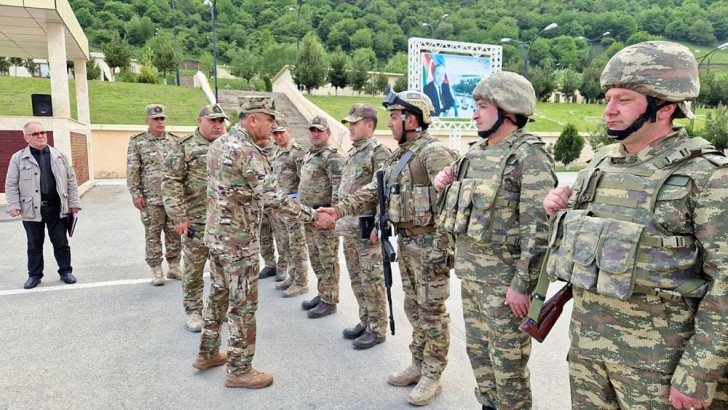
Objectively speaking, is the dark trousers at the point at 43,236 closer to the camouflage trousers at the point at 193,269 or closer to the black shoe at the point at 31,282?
the black shoe at the point at 31,282

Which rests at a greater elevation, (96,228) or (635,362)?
(635,362)

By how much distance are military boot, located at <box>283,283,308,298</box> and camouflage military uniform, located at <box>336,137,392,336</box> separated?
4.53 ft

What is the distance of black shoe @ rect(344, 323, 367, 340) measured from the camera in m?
4.04

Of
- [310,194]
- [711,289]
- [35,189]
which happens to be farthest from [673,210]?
[35,189]

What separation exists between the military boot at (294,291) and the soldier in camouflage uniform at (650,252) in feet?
12.1

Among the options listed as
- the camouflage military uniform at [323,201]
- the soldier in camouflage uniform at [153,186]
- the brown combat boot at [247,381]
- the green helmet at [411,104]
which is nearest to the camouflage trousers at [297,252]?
the camouflage military uniform at [323,201]

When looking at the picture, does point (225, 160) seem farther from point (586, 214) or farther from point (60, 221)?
point (60, 221)

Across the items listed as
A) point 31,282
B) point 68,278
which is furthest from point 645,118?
point 31,282

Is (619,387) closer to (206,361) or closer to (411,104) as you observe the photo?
(411,104)

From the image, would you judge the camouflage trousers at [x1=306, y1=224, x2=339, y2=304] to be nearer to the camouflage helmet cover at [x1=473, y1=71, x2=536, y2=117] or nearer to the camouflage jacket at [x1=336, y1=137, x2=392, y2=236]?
the camouflage jacket at [x1=336, y1=137, x2=392, y2=236]

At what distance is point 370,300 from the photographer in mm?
3906

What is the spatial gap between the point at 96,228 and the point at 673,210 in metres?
9.51

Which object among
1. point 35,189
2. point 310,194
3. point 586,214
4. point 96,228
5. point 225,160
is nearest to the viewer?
point 586,214

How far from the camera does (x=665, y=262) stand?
161 cm
